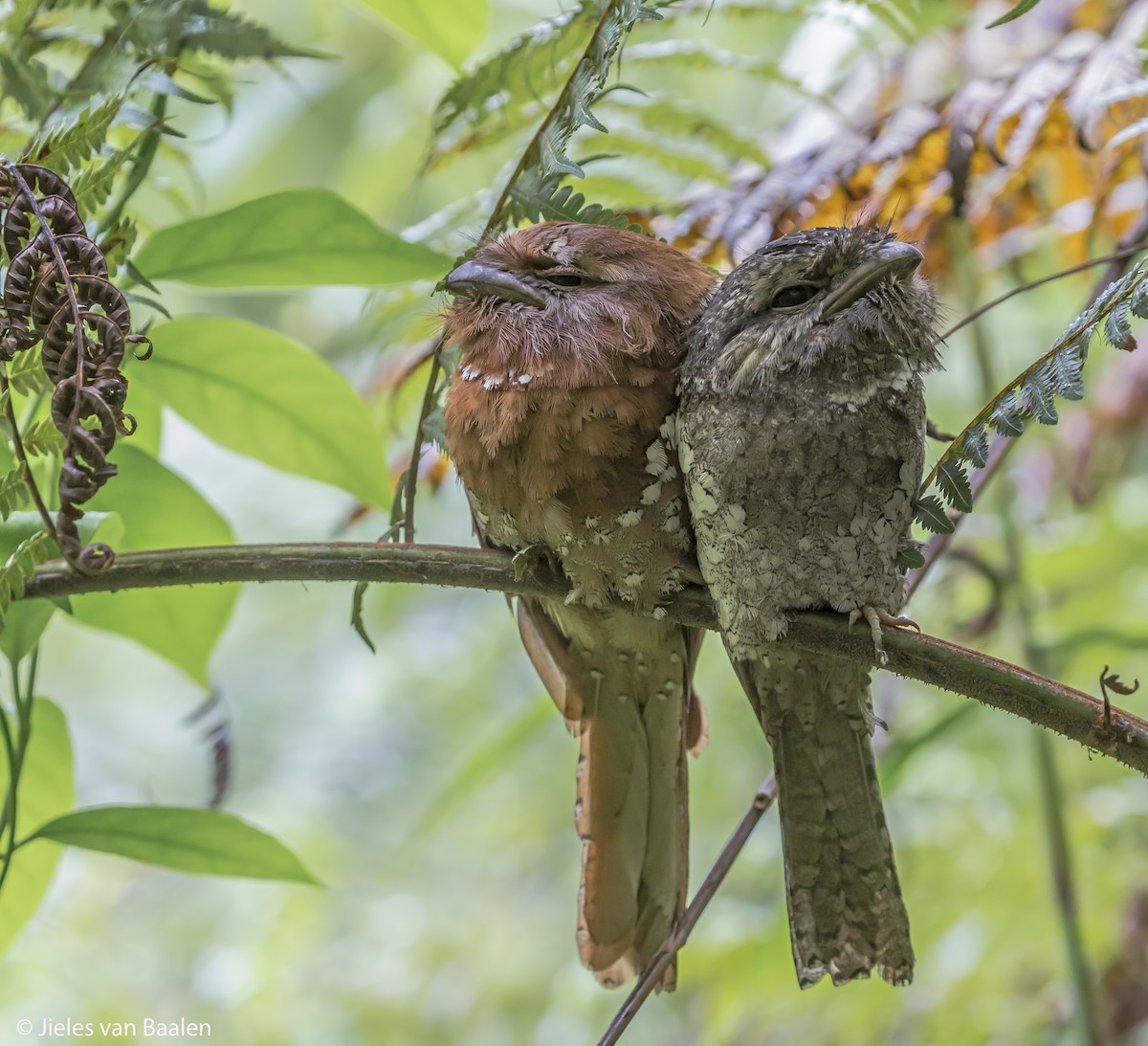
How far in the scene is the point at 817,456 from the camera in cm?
128

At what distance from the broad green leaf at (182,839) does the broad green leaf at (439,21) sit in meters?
0.95

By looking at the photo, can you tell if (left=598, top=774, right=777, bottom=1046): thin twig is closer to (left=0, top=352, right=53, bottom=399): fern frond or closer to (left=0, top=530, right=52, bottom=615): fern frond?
(left=0, top=530, right=52, bottom=615): fern frond

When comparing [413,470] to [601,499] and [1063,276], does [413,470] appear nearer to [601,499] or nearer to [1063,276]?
[601,499]

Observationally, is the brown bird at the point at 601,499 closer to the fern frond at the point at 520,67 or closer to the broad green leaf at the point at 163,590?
the fern frond at the point at 520,67

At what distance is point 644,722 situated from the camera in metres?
1.63

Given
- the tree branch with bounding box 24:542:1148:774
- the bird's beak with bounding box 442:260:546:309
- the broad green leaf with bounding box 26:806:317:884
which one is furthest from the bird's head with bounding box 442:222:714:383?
the broad green leaf with bounding box 26:806:317:884

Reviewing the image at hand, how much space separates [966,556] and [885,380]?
59 cm

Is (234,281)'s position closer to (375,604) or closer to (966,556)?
(966,556)

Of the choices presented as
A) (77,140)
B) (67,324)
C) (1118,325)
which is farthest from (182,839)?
(1118,325)

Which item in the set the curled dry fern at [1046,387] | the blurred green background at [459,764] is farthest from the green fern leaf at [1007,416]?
the blurred green background at [459,764]

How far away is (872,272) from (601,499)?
414 millimetres

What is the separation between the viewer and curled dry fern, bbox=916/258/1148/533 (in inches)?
38.4

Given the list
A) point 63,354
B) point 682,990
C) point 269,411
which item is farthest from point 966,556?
point 682,990

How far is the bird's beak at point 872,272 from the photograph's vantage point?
1258 mm
